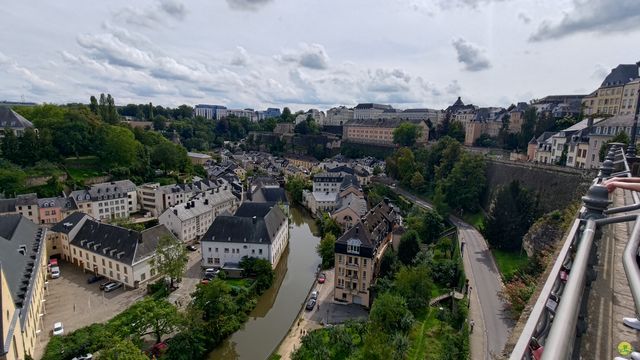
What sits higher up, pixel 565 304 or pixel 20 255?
pixel 565 304

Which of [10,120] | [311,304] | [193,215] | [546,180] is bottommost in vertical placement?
[311,304]

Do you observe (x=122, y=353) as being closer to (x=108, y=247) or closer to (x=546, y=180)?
(x=108, y=247)

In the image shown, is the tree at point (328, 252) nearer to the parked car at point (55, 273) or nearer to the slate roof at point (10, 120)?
the parked car at point (55, 273)

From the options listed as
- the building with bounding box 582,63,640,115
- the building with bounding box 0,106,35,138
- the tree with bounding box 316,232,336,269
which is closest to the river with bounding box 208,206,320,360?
the tree with bounding box 316,232,336,269

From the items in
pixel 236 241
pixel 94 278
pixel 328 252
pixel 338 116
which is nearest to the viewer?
pixel 94 278

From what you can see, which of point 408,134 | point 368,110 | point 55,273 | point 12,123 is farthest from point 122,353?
point 368,110
